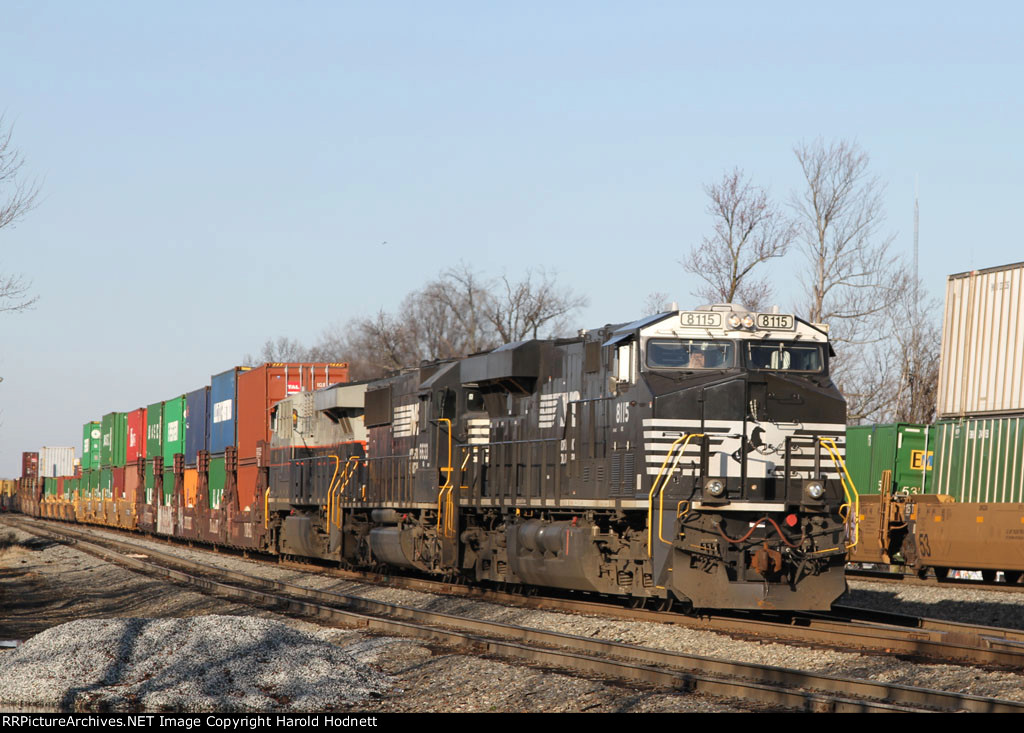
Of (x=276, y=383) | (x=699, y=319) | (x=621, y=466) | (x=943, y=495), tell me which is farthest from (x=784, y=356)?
(x=276, y=383)

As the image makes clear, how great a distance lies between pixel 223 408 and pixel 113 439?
21101 mm

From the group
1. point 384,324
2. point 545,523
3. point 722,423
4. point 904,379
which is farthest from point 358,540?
point 384,324

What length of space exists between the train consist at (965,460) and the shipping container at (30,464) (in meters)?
66.2

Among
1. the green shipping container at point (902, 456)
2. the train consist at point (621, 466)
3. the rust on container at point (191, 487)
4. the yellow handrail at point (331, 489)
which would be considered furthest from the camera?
the rust on container at point (191, 487)

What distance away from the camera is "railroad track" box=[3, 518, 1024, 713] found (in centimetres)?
884

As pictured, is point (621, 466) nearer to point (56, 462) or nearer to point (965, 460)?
point (965, 460)

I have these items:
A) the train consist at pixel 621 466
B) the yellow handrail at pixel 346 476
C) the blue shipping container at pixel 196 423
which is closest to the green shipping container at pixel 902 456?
the train consist at pixel 621 466

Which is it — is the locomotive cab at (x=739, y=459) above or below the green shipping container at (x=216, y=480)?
above

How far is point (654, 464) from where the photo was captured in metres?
14.2

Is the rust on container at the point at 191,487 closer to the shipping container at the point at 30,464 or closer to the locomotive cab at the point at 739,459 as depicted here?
the locomotive cab at the point at 739,459

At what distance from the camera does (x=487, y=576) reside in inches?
755

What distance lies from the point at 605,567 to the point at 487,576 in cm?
396

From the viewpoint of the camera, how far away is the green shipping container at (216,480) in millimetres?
33781

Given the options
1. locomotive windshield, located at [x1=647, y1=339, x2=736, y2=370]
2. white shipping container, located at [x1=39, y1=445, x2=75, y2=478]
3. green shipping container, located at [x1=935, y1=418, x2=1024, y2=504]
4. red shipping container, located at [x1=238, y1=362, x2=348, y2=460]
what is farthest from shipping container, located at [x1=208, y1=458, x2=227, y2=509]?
white shipping container, located at [x1=39, y1=445, x2=75, y2=478]
